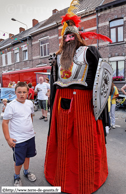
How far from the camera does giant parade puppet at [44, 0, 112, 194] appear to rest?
1.83m

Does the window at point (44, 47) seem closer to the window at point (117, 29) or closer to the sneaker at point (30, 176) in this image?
the window at point (117, 29)

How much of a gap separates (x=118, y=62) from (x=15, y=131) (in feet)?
36.3

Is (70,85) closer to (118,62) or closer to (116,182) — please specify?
(116,182)

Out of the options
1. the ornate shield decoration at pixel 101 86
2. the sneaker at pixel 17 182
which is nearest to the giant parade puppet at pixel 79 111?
the ornate shield decoration at pixel 101 86

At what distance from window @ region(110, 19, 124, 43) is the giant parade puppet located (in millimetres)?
10713

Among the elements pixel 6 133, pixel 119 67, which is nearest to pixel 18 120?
pixel 6 133

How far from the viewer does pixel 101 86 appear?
5.81 ft

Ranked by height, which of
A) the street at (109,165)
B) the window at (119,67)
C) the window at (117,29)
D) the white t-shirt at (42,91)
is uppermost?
the window at (117,29)

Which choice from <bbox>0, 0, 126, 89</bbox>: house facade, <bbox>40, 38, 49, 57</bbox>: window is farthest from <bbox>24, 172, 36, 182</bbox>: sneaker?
<bbox>40, 38, 49, 57</bbox>: window

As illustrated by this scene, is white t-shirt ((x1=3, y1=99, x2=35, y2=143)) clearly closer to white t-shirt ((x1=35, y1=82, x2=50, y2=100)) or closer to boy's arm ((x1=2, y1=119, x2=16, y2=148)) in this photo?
boy's arm ((x1=2, y1=119, x2=16, y2=148))

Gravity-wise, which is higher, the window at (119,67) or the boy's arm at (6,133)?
the window at (119,67)

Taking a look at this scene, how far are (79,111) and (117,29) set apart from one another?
1154cm

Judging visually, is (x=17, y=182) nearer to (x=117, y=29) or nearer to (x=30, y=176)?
(x=30, y=176)

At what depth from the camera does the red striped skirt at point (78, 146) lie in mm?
1842
